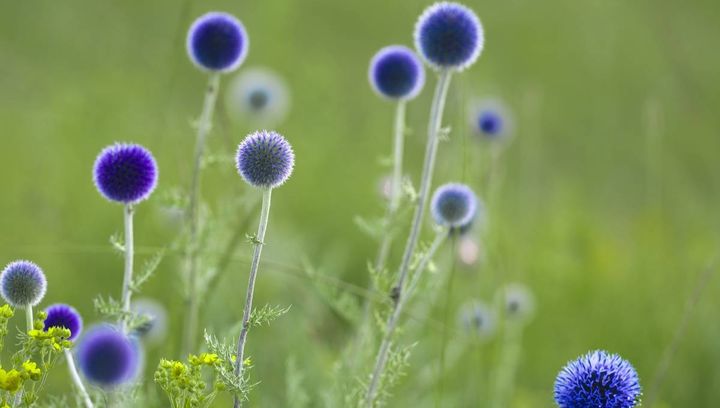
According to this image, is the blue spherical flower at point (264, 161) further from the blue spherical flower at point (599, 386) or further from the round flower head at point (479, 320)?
the round flower head at point (479, 320)

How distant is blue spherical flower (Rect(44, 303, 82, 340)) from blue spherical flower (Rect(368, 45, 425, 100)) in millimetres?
1224

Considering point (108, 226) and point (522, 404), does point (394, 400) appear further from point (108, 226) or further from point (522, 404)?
point (108, 226)

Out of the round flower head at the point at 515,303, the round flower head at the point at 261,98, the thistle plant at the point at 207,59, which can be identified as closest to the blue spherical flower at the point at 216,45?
the thistle plant at the point at 207,59

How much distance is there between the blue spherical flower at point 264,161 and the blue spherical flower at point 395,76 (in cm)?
90

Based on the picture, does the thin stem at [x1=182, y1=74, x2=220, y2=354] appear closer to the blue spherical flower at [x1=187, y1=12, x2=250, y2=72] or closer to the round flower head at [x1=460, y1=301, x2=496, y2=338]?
the blue spherical flower at [x1=187, y1=12, x2=250, y2=72]

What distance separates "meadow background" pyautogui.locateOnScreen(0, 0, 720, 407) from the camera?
3.53m

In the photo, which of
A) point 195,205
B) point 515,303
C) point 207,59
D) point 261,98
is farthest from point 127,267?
point 261,98

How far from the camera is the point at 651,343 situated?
148 inches

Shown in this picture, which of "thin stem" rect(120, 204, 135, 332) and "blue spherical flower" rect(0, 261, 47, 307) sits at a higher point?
"thin stem" rect(120, 204, 135, 332)

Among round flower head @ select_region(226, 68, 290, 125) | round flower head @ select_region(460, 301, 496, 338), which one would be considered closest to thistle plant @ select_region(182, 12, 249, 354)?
round flower head @ select_region(460, 301, 496, 338)

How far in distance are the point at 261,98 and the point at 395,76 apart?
1989 mm

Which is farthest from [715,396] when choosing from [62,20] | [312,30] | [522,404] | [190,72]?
[62,20]

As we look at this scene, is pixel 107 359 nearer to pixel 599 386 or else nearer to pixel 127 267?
pixel 127 267

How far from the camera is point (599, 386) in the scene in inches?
66.2
